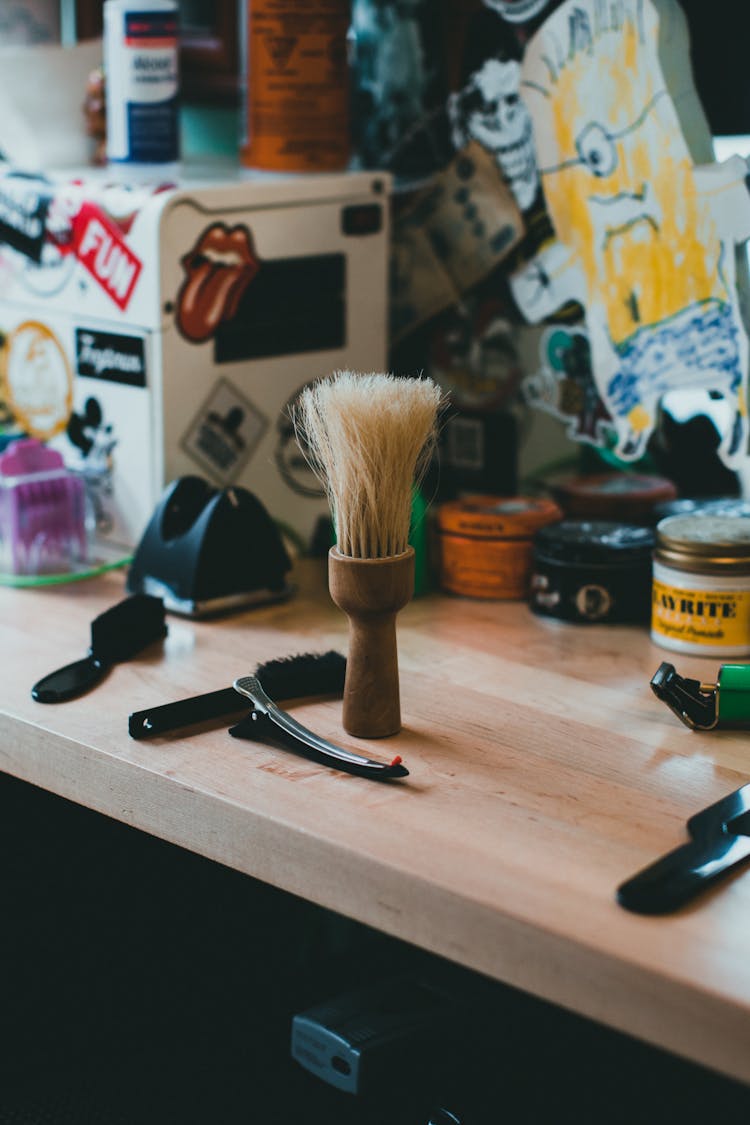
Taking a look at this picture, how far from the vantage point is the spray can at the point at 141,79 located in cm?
140

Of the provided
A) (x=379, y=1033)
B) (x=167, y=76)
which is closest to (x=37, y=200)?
(x=167, y=76)

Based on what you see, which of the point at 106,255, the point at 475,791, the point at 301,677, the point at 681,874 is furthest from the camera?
the point at 106,255

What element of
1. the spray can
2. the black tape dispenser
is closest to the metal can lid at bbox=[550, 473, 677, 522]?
the black tape dispenser

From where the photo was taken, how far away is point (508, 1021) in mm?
1225

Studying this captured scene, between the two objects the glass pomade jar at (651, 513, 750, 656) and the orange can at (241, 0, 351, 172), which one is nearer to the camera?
the glass pomade jar at (651, 513, 750, 656)

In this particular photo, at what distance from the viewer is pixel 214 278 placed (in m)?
1.33

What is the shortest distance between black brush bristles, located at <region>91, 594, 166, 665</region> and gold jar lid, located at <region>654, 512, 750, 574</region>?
0.41 meters

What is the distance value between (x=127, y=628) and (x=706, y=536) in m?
0.46

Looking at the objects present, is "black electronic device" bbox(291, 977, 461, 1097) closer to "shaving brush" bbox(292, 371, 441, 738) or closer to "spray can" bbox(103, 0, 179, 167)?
"shaving brush" bbox(292, 371, 441, 738)

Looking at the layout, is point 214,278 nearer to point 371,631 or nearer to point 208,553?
point 208,553

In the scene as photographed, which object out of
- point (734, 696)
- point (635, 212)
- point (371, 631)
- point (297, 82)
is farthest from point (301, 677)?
point (297, 82)

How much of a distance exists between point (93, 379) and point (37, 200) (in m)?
0.19

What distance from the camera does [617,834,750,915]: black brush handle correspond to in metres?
0.77

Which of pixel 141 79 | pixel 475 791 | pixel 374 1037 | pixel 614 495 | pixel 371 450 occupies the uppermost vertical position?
pixel 141 79
